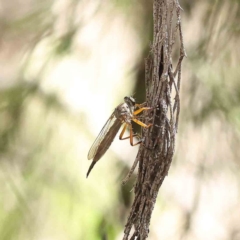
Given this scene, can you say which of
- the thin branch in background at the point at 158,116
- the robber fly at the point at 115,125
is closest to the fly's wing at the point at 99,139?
the robber fly at the point at 115,125

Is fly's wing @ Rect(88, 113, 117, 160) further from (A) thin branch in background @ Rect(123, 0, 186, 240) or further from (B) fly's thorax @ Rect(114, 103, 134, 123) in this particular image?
(A) thin branch in background @ Rect(123, 0, 186, 240)

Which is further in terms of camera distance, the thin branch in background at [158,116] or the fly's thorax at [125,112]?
the fly's thorax at [125,112]

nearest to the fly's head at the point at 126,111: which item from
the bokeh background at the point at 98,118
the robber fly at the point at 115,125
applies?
the robber fly at the point at 115,125

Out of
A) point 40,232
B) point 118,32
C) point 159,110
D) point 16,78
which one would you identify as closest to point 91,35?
point 118,32

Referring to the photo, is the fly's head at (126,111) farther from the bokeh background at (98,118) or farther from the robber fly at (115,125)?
the bokeh background at (98,118)

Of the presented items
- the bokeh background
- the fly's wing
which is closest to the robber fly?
the fly's wing

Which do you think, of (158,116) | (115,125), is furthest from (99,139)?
(158,116)

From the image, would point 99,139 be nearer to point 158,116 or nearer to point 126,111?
point 126,111

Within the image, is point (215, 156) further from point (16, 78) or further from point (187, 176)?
point (16, 78)
